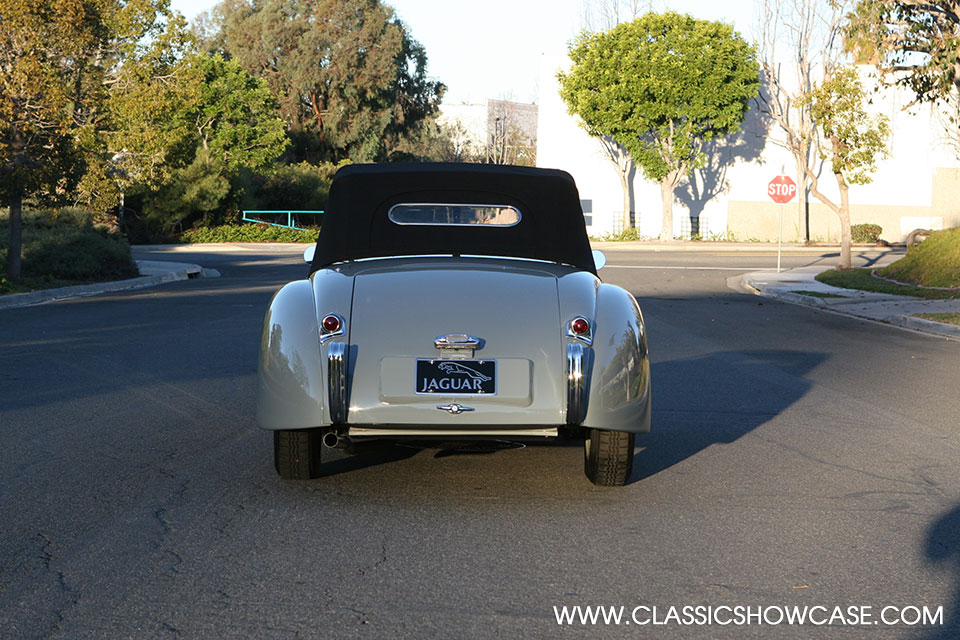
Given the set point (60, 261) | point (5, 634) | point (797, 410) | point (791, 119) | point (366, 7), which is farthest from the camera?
point (366, 7)

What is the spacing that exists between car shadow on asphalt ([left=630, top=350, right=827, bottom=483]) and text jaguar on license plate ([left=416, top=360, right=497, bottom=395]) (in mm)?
1346

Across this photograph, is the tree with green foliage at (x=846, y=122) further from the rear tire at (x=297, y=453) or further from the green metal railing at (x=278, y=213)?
the green metal railing at (x=278, y=213)

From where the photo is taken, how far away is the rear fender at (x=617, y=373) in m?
5.39

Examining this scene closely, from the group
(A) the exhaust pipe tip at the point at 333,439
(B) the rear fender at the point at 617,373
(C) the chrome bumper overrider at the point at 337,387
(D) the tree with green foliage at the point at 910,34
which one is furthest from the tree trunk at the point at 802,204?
(C) the chrome bumper overrider at the point at 337,387

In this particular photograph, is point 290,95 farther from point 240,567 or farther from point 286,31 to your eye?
point 240,567

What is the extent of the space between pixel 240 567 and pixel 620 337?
2167 mm

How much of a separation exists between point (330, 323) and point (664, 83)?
44080 mm

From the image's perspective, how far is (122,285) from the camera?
2266 centimetres

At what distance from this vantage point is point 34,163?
20.5m

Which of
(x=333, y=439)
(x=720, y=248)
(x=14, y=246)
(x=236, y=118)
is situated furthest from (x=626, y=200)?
(x=333, y=439)

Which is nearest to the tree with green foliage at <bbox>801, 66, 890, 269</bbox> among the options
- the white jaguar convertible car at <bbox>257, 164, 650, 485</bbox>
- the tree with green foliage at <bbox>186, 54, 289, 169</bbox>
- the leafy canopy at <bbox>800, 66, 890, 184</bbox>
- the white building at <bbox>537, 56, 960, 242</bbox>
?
the leafy canopy at <bbox>800, 66, 890, 184</bbox>

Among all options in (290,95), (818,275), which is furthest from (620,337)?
(290,95)

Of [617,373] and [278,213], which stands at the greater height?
[278,213]

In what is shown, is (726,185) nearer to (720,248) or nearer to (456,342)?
(720,248)
